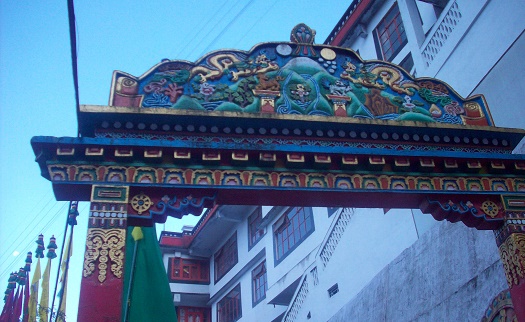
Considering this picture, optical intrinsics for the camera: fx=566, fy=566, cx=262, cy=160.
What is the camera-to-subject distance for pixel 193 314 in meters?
28.8

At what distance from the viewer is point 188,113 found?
671 cm

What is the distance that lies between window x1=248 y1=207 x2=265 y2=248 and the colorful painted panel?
661 inches

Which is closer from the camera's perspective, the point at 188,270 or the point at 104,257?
the point at 104,257

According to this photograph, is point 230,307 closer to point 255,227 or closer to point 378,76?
point 255,227

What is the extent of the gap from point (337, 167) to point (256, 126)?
1.12 meters

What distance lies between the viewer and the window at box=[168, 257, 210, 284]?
2883cm

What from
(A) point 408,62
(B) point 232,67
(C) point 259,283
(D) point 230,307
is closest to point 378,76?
(B) point 232,67

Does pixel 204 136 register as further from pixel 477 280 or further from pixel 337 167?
pixel 477 280

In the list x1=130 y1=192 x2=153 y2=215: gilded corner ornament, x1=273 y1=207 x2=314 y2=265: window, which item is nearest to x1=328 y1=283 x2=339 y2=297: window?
x1=273 y1=207 x2=314 y2=265: window

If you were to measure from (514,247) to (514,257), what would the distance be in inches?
4.8

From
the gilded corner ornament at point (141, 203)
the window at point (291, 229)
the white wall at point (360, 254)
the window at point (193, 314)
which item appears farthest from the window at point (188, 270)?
the gilded corner ornament at point (141, 203)

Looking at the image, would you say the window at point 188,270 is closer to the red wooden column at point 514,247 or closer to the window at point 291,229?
the window at point 291,229

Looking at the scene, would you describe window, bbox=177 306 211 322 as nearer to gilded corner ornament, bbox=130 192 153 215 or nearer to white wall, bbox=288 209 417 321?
white wall, bbox=288 209 417 321

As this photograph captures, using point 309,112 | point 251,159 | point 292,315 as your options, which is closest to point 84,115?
point 251,159
